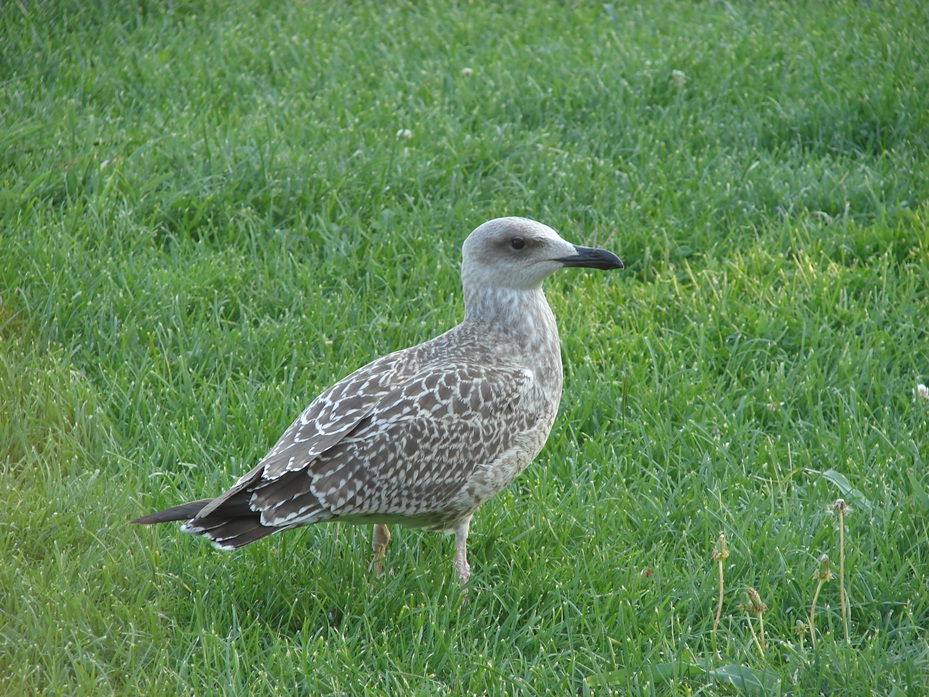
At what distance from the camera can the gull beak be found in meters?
4.81

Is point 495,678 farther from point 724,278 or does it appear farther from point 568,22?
point 568,22

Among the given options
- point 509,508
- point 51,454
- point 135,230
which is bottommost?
point 509,508

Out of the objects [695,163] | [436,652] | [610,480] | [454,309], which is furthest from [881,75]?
[436,652]

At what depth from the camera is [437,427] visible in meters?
4.38

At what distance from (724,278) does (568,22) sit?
13.9ft

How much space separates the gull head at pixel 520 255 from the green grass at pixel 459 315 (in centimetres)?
93

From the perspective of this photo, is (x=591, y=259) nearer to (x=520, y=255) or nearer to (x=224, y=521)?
(x=520, y=255)

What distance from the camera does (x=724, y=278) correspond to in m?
6.30

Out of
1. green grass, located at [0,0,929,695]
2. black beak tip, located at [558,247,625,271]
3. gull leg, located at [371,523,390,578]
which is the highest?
black beak tip, located at [558,247,625,271]

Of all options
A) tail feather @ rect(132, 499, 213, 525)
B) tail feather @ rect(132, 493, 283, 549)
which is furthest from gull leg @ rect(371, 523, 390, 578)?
tail feather @ rect(132, 499, 213, 525)

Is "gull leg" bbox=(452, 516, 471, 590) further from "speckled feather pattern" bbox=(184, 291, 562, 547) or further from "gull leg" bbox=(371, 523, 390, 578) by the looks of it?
"gull leg" bbox=(371, 523, 390, 578)

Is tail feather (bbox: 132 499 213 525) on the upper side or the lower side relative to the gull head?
lower

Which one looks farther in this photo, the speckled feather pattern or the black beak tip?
the black beak tip

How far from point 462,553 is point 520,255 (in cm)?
139
